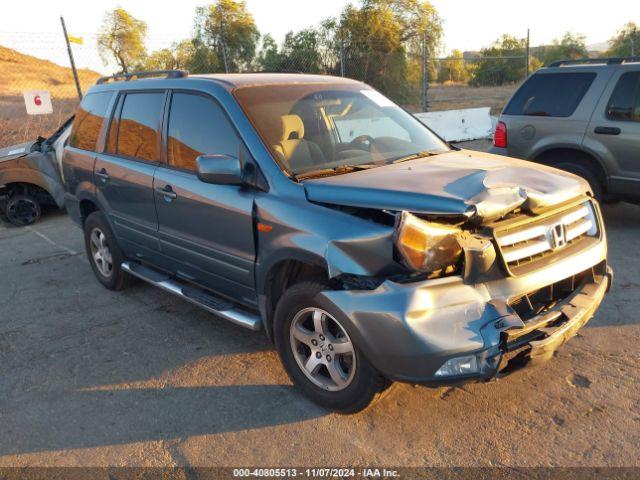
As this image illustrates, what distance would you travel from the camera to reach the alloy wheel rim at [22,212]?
868 centimetres

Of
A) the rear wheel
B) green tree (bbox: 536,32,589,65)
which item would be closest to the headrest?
the rear wheel

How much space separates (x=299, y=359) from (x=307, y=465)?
67 centimetres

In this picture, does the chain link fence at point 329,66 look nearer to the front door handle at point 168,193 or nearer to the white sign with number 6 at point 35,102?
the white sign with number 6 at point 35,102

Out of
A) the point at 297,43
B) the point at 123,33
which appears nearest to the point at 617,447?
the point at 297,43

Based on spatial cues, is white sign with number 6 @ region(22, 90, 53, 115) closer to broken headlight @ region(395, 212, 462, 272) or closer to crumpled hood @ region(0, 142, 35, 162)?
crumpled hood @ region(0, 142, 35, 162)

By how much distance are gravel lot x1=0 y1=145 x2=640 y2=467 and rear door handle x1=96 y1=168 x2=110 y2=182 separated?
1285mm

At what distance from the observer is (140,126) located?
15.2 feet

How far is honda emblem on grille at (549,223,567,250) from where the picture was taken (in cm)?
314

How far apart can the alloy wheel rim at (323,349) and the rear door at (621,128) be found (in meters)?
4.46

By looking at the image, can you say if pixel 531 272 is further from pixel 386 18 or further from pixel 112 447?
pixel 386 18

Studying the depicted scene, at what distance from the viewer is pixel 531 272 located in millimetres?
2963

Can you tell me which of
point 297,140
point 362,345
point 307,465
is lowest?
point 307,465

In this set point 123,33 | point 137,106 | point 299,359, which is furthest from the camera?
point 123,33

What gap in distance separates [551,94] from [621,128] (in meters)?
0.91
